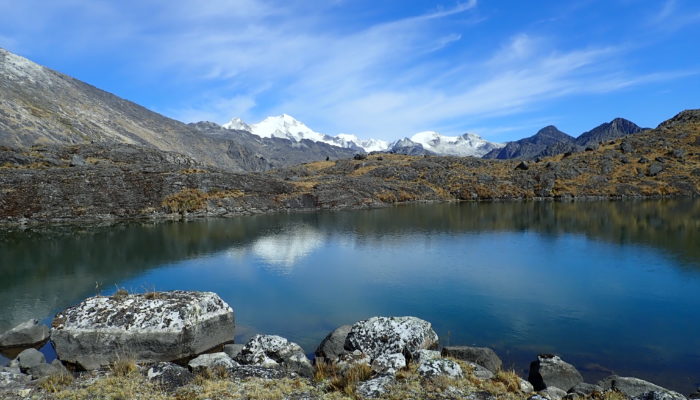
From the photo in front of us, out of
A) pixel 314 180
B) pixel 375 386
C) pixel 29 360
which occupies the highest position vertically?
pixel 314 180

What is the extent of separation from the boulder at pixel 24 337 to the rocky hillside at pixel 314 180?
195 ft

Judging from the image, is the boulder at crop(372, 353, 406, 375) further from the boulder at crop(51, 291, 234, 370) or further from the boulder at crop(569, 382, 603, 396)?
the boulder at crop(51, 291, 234, 370)

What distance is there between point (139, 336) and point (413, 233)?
4266cm

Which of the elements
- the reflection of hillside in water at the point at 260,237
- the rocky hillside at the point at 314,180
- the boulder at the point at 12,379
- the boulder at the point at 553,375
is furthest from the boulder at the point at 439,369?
the rocky hillside at the point at 314,180

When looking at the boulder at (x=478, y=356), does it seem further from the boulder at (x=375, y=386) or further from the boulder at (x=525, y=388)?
the boulder at (x=375, y=386)

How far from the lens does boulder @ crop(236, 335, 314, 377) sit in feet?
53.6

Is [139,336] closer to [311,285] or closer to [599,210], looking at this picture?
[311,285]

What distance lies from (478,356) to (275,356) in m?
8.50

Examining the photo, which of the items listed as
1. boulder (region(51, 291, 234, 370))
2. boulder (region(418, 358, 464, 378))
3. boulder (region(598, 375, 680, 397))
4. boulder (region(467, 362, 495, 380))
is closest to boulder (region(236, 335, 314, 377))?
boulder (region(51, 291, 234, 370))

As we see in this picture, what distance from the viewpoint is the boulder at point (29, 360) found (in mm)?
16734

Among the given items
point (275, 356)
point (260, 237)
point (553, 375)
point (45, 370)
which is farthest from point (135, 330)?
point (260, 237)

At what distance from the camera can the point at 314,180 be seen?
115 meters

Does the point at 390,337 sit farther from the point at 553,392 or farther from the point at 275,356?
the point at 553,392

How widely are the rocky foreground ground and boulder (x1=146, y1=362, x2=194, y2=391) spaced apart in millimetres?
38
